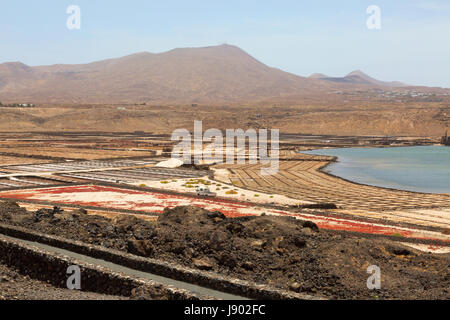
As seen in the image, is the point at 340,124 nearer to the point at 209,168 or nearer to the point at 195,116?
the point at 195,116

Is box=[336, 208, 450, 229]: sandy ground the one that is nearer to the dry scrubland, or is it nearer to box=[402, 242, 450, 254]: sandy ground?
box=[402, 242, 450, 254]: sandy ground

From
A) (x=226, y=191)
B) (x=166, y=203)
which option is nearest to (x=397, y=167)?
Result: (x=226, y=191)

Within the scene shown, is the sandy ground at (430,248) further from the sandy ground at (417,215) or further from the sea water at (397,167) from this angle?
the sea water at (397,167)

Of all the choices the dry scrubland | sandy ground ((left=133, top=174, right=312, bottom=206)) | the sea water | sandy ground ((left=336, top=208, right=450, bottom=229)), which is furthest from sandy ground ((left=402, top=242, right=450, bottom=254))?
the dry scrubland

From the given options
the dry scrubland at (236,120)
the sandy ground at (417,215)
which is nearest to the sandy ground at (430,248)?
the sandy ground at (417,215)

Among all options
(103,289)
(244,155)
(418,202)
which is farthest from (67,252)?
(244,155)

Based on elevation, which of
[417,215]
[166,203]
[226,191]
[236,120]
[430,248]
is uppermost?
[236,120]

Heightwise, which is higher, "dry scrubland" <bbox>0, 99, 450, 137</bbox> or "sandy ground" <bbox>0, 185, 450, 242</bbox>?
"dry scrubland" <bbox>0, 99, 450, 137</bbox>

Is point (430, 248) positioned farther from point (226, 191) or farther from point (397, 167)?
point (397, 167)
